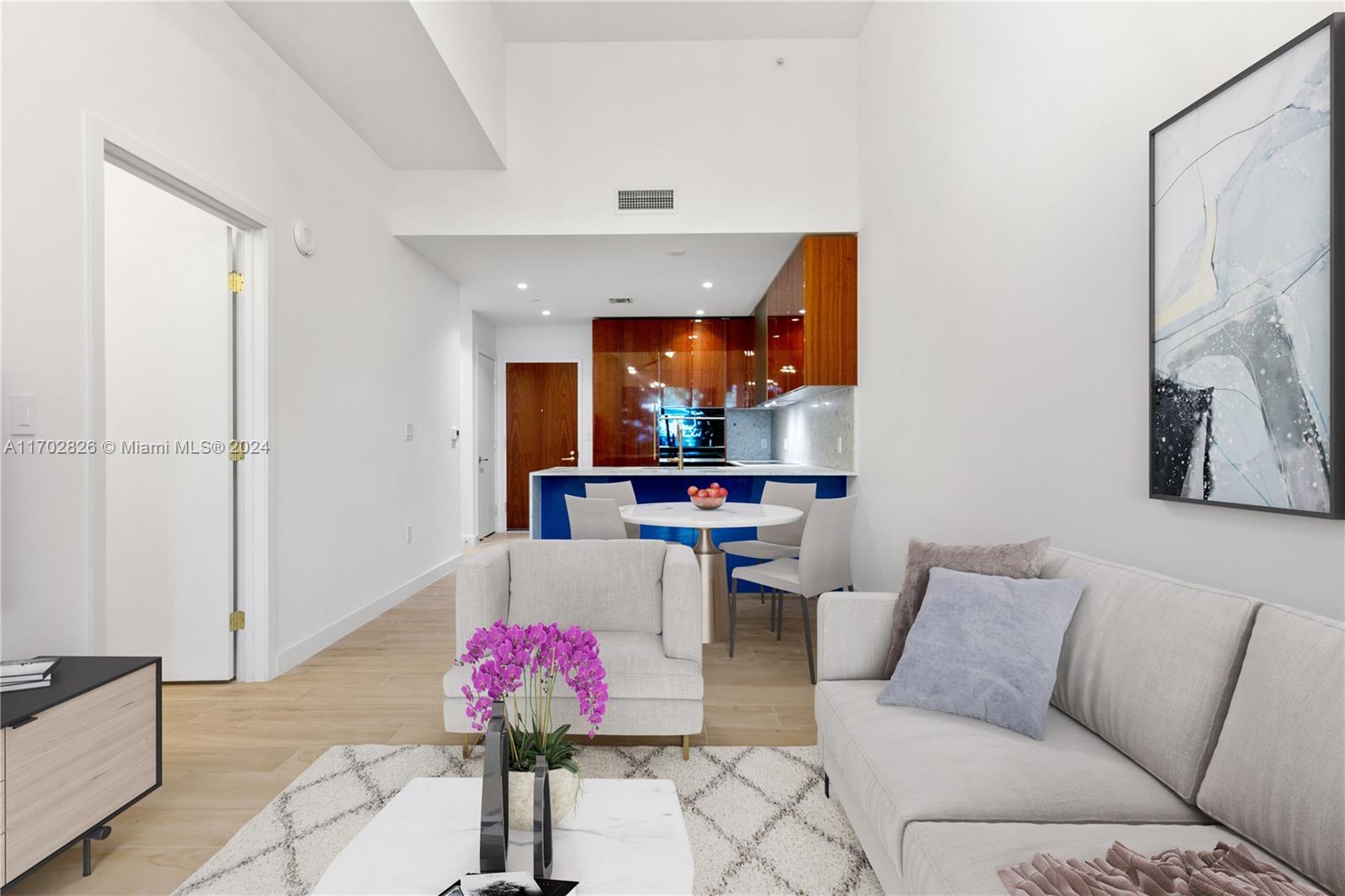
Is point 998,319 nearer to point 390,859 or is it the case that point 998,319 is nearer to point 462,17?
point 390,859

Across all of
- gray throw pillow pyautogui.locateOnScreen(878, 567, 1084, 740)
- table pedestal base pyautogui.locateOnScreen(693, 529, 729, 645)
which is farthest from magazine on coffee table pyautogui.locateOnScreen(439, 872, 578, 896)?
table pedestal base pyautogui.locateOnScreen(693, 529, 729, 645)

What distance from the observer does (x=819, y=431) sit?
5.57m

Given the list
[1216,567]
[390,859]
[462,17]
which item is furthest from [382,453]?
[1216,567]

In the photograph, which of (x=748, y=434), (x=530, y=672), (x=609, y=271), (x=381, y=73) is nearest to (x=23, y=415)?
(x=530, y=672)

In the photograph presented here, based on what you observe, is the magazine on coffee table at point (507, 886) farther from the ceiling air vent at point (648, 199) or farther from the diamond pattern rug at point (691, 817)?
the ceiling air vent at point (648, 199)

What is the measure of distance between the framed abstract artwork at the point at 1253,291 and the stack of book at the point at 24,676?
2939 mm

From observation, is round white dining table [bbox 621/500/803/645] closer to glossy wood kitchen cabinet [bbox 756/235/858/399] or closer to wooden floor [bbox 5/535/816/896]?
wooden floor [bbox 5/535/816/896]

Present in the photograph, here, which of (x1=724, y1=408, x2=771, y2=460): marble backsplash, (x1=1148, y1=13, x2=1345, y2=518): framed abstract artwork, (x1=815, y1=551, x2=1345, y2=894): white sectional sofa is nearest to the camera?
(x1=815, y1=551, x2=1345, y2=894): white sectional sofa

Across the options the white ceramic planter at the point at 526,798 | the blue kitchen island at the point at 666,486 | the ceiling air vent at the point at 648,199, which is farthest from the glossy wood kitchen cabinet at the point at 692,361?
the white ceramic planter at the point at 526,798

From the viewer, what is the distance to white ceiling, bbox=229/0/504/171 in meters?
2.82

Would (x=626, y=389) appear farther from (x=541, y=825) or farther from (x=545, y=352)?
(x=541, y=825)

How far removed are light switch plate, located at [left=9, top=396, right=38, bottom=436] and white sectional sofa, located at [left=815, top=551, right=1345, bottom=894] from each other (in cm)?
247

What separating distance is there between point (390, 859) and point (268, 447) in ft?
8.45

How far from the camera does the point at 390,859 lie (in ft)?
3.67
